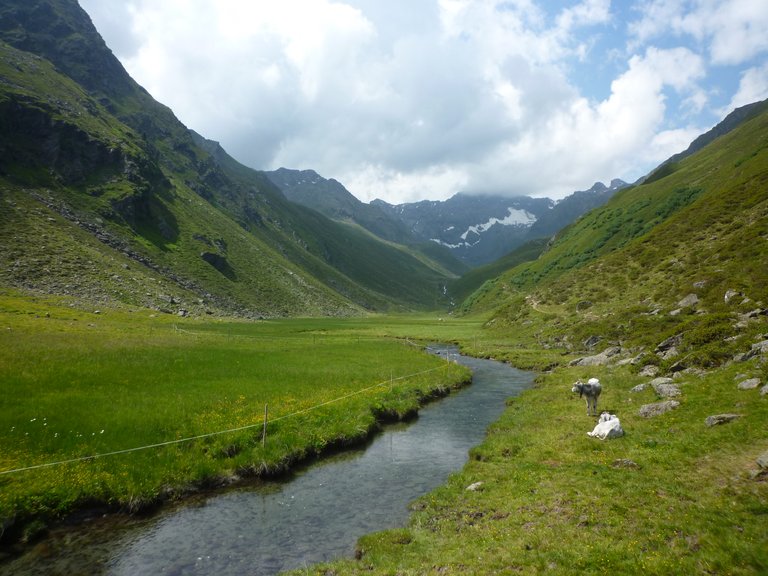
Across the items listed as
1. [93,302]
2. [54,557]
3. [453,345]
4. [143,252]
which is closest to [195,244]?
[143,252]

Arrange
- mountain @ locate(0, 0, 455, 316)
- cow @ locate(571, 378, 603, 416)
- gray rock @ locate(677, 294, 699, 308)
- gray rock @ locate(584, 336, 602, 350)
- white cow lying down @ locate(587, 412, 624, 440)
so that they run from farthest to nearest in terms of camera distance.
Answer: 1. mountain @ locate(0, 0, 455, 316)
2. gray rock @ locate(584, 336, 602, 350)
3. gray rock @ locate(677, 294, 699, 308)
4. cow @ locate(571, 378, 603, 416)
5. white cow lying down @ locate(587, 412, 624, 440)

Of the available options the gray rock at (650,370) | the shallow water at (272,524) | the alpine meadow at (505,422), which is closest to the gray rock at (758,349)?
the alpine meadow at (505,422)

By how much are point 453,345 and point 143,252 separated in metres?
116

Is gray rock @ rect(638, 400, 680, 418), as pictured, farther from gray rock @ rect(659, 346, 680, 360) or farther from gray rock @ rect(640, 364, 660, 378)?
gray rock @ rect(659, 346, 680, 360)

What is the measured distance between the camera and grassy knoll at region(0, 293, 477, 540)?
18719 millimetres

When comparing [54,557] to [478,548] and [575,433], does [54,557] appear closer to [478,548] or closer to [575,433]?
[478,548]

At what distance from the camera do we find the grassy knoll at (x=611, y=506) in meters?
11.7

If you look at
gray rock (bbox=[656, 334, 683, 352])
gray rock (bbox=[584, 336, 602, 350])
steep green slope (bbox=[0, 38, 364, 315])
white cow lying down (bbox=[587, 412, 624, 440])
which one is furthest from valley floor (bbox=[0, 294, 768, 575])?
steep green slope (bbox=[0, 38, 364, 315])

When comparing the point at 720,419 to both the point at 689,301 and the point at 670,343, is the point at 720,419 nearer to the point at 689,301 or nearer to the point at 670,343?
the point at 670,343

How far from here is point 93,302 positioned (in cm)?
9444

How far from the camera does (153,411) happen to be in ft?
85.5

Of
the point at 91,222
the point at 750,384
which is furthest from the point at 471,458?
the point at 91,222

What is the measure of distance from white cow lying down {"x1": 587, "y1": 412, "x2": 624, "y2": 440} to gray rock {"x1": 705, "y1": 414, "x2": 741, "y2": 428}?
4.10m

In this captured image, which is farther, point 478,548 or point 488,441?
point 488,441
